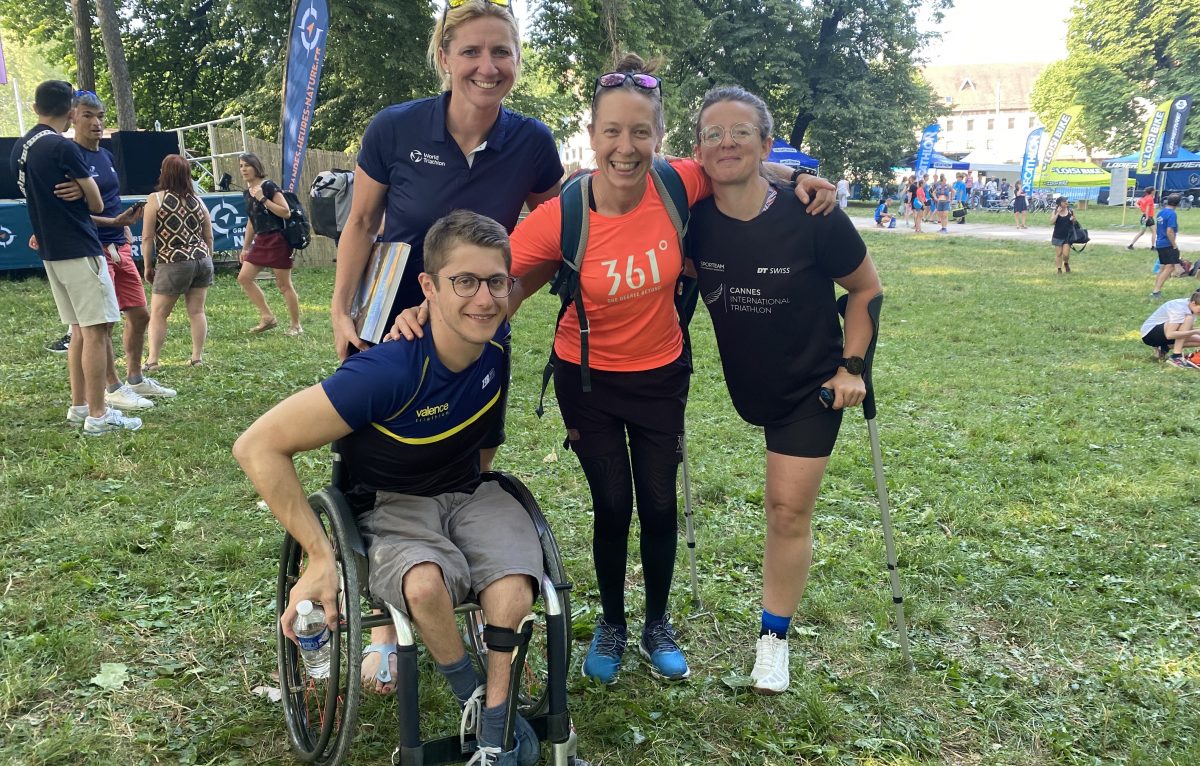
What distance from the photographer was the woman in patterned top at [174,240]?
664 centimetres

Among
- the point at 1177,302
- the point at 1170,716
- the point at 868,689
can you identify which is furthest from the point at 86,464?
the point at 1177,302

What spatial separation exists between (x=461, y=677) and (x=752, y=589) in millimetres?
1890

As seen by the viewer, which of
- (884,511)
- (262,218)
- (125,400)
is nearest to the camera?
(884,511)

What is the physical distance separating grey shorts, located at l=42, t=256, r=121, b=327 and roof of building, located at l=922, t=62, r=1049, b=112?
8872 centimetres

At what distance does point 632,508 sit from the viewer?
2875 millimetres

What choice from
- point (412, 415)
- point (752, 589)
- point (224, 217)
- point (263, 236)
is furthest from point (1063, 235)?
point (412, 415)

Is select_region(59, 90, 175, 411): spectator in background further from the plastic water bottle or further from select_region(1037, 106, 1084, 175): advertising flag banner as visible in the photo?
select_region(1037, 106, 1084, 175): advertising flag banner

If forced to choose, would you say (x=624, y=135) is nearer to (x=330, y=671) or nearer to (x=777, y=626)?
(x=330, y=671)

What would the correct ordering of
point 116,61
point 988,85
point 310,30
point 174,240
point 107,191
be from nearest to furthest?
point 107,191, point 174,240, point 310,30, point 116,61, point 988,85

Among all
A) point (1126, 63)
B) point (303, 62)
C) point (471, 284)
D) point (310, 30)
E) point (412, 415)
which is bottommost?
point (412, 415)

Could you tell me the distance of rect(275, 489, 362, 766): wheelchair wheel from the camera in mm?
2012

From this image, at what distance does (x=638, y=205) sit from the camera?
101 inches

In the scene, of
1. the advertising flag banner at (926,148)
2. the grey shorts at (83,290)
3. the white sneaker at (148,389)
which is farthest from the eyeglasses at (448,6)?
the advertising flag banner at (926,148)

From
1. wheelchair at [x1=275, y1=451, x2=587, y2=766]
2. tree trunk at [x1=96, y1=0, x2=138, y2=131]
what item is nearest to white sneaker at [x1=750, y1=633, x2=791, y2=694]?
wheelchair at [x1=275, y1=451, x2=587, y2=766]
